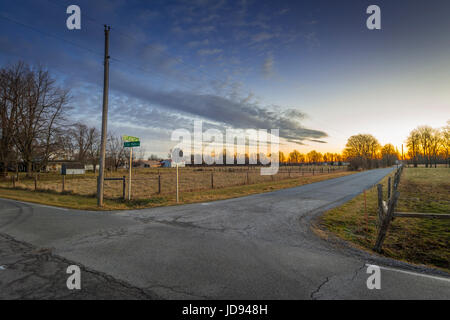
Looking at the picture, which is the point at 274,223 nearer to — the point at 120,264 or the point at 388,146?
the point at 120,264

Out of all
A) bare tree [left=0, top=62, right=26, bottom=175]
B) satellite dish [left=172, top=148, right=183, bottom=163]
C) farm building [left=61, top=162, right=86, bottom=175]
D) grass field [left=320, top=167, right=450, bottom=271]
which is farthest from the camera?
farm building [left=61, top=162, right=86, bottom=175]

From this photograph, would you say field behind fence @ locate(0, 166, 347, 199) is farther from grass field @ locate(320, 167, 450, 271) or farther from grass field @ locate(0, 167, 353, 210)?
grass field @ locate(320, 167, 450, 271)

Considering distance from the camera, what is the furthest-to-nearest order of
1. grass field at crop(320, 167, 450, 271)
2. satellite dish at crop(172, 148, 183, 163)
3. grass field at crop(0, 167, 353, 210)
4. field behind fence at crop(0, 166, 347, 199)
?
field behind fence at crop(0, 166, 347, 199) < satellite dish at crop(172, 148, 183, 163) < grass field at crop(0, 167, 353, 210) < grass field at crop(320, 167, 450, 271)

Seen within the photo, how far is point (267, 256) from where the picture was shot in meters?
4.36

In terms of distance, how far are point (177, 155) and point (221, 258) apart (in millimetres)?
8317

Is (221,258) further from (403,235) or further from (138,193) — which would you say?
(138,193)

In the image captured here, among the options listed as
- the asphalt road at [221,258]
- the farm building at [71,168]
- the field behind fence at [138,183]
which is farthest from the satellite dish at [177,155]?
the farm building at [71,168]

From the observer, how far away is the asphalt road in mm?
3102

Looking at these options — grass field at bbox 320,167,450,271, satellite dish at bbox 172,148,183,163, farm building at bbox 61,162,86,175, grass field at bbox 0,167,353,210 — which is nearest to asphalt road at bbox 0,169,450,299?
grass field at bbox 320,167,450,271

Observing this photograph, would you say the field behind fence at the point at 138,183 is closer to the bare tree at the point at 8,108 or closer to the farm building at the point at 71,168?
the bare tree at the point at 8,108

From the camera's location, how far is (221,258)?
13.8ft

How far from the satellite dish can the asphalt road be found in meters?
4.64

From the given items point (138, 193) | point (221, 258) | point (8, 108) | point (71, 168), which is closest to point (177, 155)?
point (138, 193)

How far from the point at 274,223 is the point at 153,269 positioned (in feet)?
14.6
